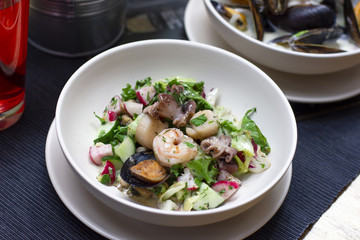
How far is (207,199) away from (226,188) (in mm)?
70

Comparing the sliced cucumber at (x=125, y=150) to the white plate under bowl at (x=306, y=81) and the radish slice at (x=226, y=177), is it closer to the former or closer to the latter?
the radish slice at (x=226, y=177)

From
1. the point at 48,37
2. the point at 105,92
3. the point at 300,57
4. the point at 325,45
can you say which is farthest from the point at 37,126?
the point at 325,45

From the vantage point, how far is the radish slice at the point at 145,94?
1.47 meters

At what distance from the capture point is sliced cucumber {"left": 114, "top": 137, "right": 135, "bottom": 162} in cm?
133

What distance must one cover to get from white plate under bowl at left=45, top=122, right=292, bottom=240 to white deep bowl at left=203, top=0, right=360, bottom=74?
1.87 feet

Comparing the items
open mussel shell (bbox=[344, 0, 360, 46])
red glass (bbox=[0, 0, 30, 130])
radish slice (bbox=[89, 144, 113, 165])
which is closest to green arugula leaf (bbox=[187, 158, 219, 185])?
radish slice (bbox=[89, 144, 113, 165])

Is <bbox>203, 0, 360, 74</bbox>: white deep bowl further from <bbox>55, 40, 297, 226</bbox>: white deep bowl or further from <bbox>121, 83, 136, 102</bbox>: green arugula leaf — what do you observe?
<bbox>121, 83, 136, 102</bbox>: green arugula leaf

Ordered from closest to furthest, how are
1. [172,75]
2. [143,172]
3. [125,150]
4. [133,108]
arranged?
[143,172], [125,150], [133,108], [172,75]

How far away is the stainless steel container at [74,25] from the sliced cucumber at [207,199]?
35.0 inches

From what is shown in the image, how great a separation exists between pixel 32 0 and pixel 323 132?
119cm

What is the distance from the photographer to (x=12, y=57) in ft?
4.86

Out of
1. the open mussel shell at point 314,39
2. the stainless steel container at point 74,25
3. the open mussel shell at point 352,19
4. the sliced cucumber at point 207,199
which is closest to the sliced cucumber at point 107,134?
the sliced cucumber at point 207,199

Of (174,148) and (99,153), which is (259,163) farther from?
(99,153)

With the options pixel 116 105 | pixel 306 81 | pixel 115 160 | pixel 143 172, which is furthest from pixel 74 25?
pixel 306 81
